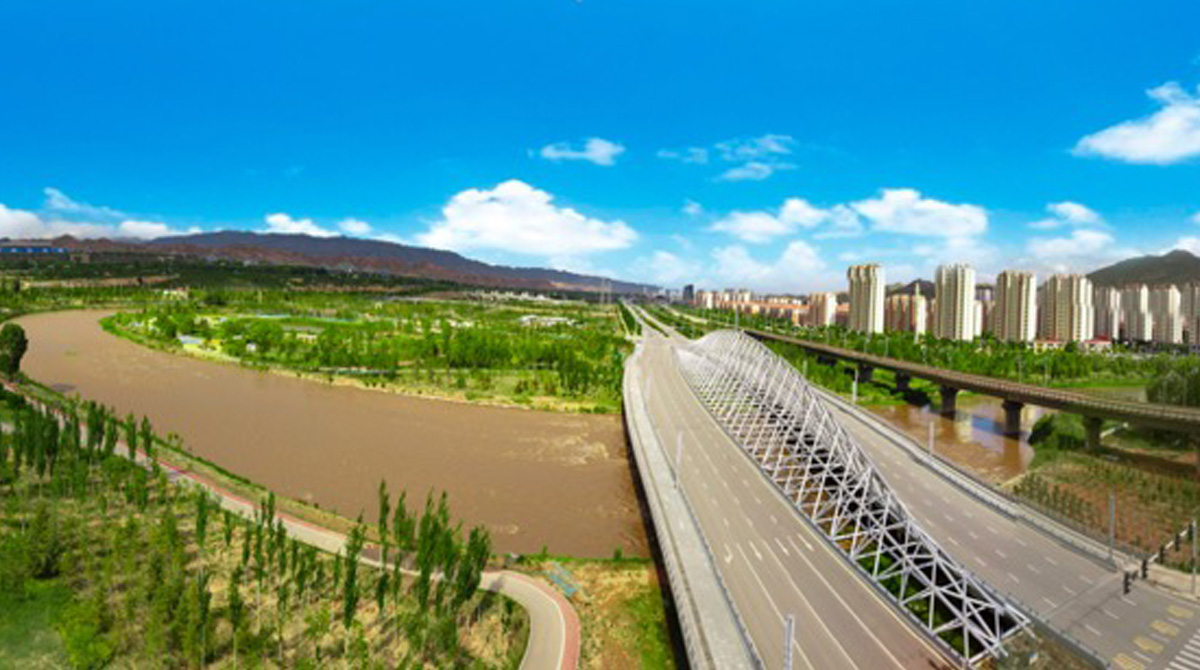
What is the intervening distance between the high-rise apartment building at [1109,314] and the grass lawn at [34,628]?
12843 centimetres

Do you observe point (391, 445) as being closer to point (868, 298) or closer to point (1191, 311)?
point (868, 298)

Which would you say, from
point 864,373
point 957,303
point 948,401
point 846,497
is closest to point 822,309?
point 957,303

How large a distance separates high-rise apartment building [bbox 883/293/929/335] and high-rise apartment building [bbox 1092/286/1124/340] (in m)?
27.0

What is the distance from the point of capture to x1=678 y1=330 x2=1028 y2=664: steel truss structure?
15328mm

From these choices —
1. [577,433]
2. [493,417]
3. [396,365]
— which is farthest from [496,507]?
[396,365]

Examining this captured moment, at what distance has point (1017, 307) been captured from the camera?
93.1m

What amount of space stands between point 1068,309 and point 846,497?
9133 cm

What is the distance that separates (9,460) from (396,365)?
1180 inches

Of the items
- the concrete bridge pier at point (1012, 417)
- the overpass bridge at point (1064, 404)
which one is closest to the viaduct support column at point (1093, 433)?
the overpass bridge at point (1064, 404)

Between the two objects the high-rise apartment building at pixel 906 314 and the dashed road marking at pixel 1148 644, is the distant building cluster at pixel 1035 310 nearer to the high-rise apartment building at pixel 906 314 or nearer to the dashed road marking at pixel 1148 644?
the high-rise apartment building at pixel 906 314

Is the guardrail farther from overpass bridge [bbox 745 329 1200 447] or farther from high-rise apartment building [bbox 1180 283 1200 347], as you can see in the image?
high-rise apartment building [bbox 1180 283 1200 347]

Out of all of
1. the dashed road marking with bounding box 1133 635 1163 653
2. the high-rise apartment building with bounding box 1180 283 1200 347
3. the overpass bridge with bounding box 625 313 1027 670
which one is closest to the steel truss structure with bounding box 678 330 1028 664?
the overpass bridge with bounding box 625 313 1027 670

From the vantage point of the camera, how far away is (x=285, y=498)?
75.9 feet

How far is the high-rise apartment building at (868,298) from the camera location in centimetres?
10169
